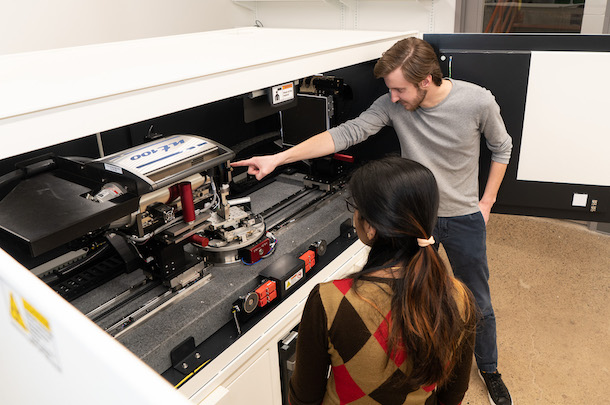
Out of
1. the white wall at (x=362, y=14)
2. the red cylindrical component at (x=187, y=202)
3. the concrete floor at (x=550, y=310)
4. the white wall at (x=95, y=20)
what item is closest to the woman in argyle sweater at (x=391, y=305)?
the red cylindrical component at (x=187, y=202)

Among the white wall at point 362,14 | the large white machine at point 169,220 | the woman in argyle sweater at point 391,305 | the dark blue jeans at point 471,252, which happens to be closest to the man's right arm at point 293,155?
the large white machine at point 169,220

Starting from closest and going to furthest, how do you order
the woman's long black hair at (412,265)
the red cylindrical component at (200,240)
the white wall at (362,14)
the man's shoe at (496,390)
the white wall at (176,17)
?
the woman's long black hair at (412,265)
the red cylindrical component at (200,240)
the man's shoe at (496,390)
the white wall at (176,17)
the white wall at (362,14)

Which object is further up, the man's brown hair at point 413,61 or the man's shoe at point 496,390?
the man's brown hair at point 413,61

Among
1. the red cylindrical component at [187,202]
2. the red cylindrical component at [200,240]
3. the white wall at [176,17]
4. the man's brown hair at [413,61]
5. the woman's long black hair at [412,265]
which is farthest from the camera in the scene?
the white wall at [176,17]

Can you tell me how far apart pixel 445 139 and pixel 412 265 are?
3.26 ft

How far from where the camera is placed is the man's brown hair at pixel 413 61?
1.77 m

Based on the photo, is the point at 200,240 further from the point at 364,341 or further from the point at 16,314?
the point at 16,314

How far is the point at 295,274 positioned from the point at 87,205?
2.50 feet

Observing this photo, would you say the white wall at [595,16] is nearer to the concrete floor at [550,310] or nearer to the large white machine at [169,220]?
the concrete floor at [550,310]

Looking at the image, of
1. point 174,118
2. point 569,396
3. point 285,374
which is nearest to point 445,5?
point 174,118

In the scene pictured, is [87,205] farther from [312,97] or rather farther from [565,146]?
[565,146]

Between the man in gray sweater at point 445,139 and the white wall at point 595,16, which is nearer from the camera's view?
the man in gray sweater at point 445,139

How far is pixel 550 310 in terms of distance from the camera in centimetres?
275

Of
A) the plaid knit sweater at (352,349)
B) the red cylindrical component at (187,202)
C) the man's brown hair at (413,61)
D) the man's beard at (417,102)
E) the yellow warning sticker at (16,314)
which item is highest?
the man's brown hair at (413,61)
